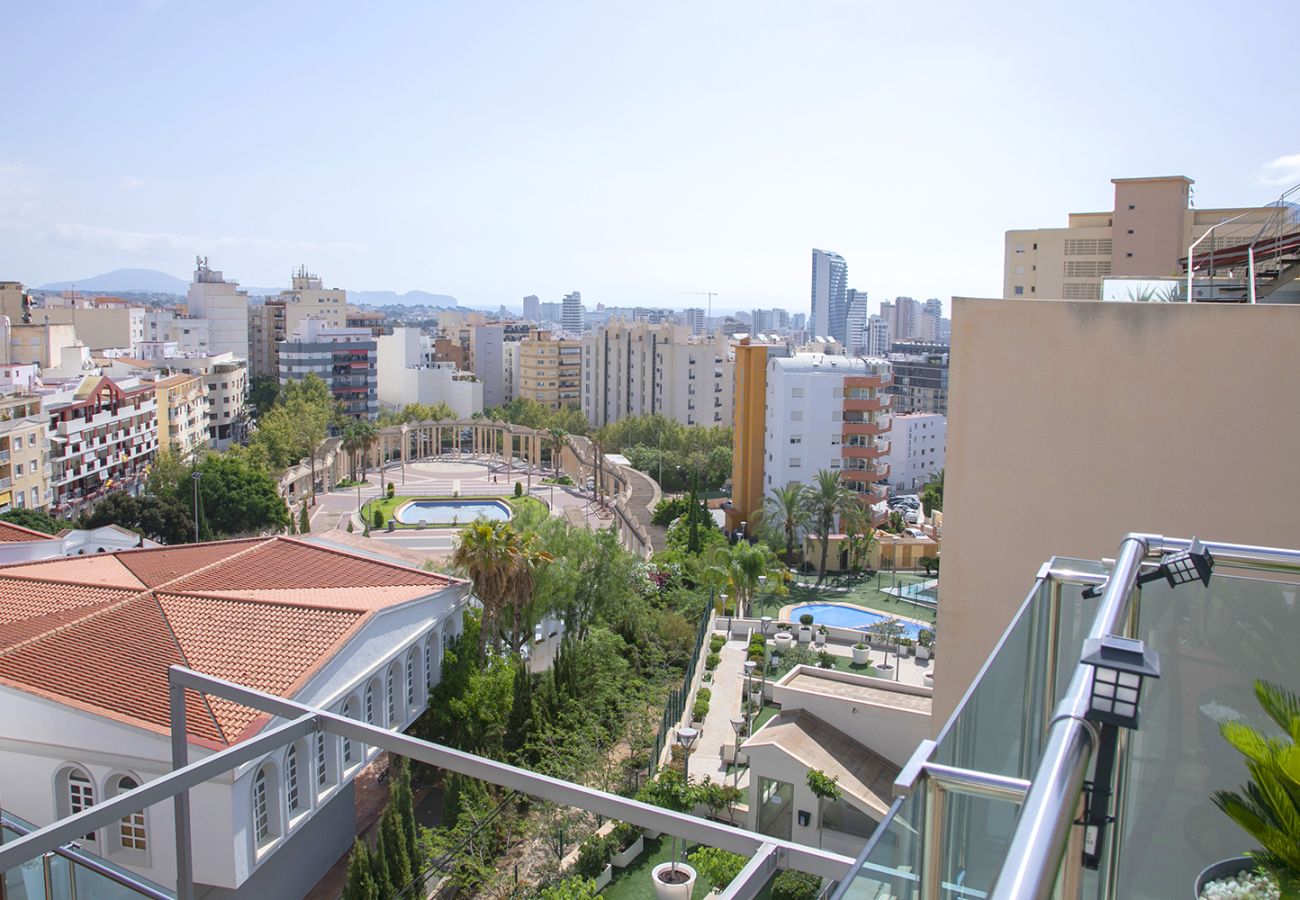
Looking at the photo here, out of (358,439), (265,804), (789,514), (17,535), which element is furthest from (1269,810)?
(358,439)

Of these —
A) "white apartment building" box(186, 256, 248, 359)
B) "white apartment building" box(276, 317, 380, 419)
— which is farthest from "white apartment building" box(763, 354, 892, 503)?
"white apartment building" box(186, 256, 248, 359)

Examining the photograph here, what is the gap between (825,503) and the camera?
43750 millimetres

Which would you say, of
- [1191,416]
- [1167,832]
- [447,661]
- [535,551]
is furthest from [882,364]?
[1167,832]

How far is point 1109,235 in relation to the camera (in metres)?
42.2

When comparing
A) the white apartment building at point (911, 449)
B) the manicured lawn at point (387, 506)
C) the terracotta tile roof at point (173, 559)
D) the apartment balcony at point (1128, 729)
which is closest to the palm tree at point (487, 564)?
the terracotta tile roof at point (173, 559)

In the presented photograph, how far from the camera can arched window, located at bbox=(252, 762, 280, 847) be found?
14.9m

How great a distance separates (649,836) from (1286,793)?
16.4m

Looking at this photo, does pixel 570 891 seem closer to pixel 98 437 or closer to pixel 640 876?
pixel 640 876

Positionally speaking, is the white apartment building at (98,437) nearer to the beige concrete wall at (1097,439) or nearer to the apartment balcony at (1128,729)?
the beige concrete wall at (1097,439)

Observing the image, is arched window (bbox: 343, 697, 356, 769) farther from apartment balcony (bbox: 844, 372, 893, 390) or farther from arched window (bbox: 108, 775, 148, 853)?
apartment balcony (bbox: 844, 372, 893, 390)

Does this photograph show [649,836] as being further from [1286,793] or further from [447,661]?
[1286,793]

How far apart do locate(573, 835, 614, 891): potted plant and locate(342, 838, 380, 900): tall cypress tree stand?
11.5 ft

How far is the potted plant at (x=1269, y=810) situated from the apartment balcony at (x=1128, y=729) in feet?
1.08

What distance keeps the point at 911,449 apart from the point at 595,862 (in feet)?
210
